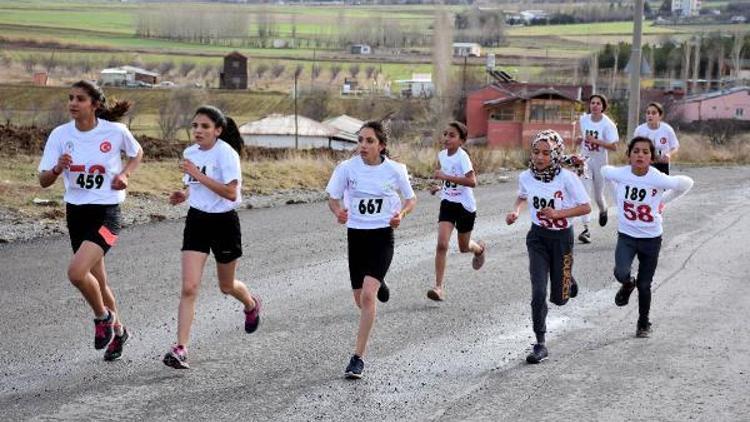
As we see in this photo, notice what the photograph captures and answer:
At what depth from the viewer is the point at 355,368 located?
7.61 m

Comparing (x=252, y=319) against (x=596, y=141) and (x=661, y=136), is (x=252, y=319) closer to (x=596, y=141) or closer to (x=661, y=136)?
(x=596, y=141)

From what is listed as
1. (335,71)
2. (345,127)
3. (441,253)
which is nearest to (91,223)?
(441,253)

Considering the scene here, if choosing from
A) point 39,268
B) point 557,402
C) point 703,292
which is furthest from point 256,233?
point 557,402

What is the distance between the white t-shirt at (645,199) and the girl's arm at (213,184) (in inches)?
149

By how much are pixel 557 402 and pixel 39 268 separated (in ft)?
22.4

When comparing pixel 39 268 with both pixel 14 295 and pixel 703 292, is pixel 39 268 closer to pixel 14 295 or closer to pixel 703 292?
pixel 14 295

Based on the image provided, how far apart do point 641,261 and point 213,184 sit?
13.5ft

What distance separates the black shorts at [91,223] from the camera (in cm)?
795

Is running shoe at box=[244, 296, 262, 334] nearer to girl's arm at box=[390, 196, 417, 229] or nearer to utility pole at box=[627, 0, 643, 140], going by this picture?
girl's arm at box=[390, 196, 417, 229]

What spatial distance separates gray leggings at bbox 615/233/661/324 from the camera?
9.43 meters

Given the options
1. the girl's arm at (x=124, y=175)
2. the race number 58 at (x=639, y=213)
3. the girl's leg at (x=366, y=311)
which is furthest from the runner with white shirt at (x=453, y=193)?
the girl's arm at (x=124, y=175)

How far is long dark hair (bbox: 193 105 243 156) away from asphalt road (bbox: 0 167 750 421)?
166cm

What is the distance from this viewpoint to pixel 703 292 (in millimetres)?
11453

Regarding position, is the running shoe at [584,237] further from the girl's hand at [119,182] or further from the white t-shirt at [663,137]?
the girl's hand at [119,182]
